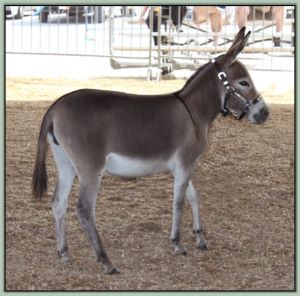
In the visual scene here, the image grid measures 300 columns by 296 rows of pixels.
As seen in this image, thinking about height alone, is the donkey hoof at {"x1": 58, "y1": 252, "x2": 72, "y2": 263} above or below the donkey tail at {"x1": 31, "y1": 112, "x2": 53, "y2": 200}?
below

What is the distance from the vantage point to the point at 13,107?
11.6 m

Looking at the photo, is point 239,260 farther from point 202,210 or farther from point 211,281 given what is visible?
point 202,210

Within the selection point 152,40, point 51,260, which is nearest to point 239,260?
point 51,260

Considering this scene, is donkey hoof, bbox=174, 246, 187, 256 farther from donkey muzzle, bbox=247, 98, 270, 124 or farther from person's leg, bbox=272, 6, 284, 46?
person's leg, bbox=272, 6, 284, 46

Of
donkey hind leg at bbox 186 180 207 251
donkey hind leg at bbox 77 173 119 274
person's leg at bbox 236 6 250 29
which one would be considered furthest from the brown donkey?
person's leg at bbox 236 6 250 29

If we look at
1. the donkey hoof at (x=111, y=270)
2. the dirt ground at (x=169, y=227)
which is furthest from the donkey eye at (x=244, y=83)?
the donkey hoof at (x=111, y=270)

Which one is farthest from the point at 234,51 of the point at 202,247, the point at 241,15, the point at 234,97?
the point at 241,15

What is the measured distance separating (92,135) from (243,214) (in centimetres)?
216

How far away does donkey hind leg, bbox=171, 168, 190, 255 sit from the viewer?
5.64m

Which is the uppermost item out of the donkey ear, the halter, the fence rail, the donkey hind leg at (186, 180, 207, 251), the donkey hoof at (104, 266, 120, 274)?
the donkey ear

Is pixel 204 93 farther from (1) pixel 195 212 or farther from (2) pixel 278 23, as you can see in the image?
(2) pixel 278 23

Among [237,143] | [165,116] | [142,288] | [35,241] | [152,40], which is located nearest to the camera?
[142,288]

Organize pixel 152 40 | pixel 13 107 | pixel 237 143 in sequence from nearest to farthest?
pixel 237 143 < pixel 13 107 < pixel 152 40

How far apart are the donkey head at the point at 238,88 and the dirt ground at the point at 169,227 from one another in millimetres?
1019
